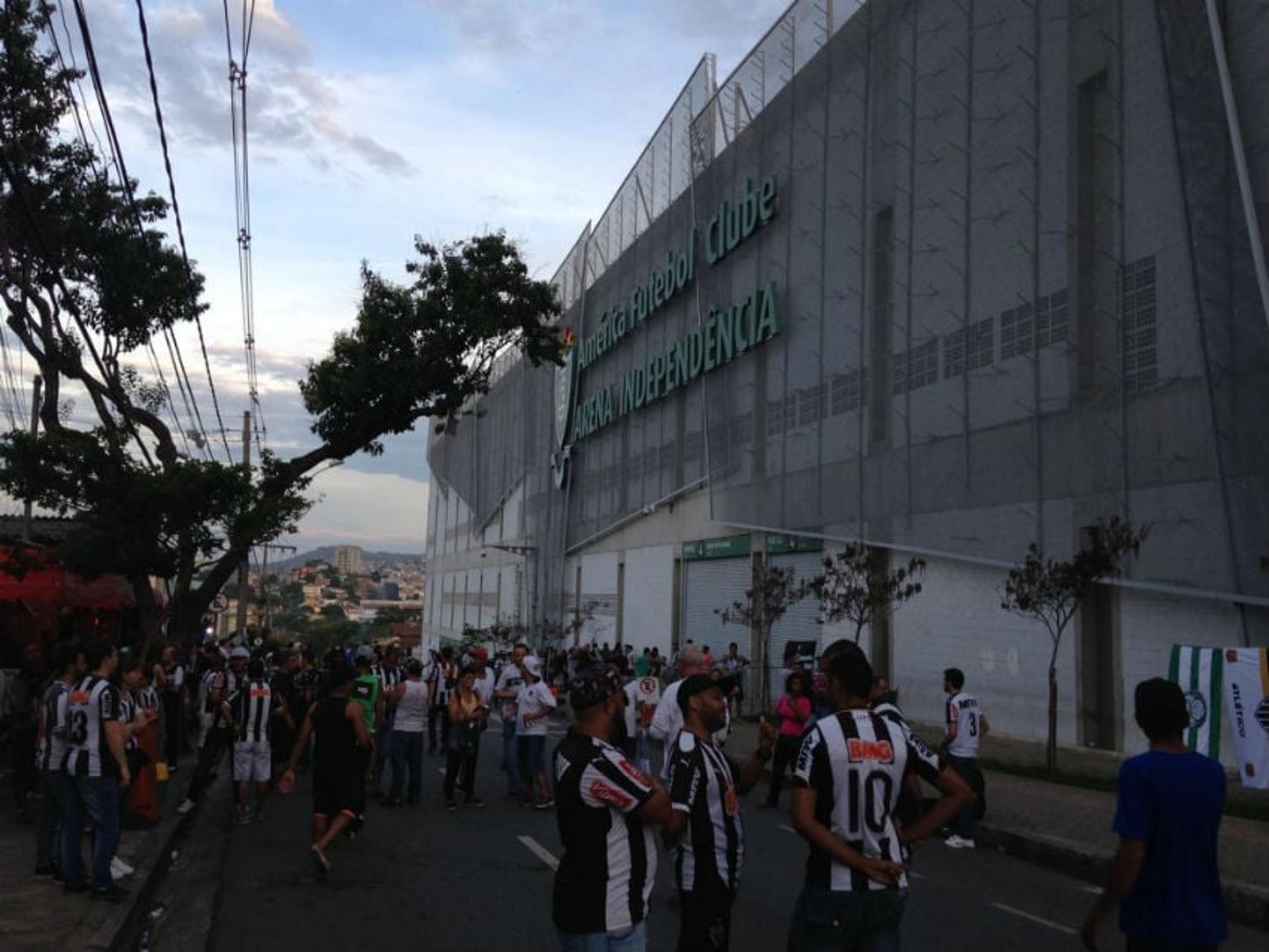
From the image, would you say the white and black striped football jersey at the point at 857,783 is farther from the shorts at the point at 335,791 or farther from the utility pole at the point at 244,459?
the utility pole at the point at 244,459

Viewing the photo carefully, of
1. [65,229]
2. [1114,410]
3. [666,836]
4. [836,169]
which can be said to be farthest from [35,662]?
[836,169]

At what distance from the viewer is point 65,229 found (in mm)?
18203

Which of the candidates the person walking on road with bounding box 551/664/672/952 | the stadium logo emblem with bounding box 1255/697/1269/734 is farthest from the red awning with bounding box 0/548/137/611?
the person walking on road with bounding box 551/664/672/952

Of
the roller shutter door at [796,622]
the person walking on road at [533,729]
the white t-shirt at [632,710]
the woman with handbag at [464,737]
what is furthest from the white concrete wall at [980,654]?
the woman with handbag at [464,737]

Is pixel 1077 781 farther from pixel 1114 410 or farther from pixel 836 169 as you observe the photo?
pixel 836 169

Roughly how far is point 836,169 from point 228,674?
19.6 m

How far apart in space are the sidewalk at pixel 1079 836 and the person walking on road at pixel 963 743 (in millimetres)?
425

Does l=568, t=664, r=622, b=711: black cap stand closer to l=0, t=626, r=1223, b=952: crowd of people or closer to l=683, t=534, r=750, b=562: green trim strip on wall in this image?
l=0, t=626, r=1223, b=952: crowd of people

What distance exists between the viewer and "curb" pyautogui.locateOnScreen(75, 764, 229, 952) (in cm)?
733

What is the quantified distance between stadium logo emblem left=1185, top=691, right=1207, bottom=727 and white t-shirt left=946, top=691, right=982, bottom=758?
121 inches

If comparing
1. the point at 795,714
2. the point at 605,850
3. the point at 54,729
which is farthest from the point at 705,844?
the point at 795,714

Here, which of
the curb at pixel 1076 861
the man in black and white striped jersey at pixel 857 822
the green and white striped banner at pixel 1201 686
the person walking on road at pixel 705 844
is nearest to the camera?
the man in black and white striped jersey at pixel 857 822

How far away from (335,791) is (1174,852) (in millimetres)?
7222

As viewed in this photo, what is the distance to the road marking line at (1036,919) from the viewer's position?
338 inches
